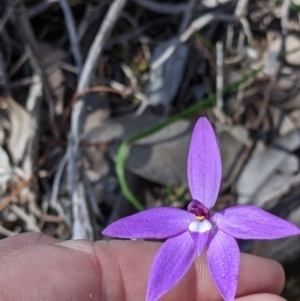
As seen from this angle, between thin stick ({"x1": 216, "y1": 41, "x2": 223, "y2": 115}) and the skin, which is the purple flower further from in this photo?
thin stick ({"x1": 216, "y1": 41, "x2": 223, "y2": 115})

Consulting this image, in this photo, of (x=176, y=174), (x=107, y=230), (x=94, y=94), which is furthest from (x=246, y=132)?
(x=107, y=230)

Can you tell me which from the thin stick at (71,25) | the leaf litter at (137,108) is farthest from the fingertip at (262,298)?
the thin stick at (71,25)

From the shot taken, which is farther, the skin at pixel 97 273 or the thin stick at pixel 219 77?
the thin stick at pixel 219 77

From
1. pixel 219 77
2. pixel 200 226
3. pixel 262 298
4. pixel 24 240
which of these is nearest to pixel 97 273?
pixel 24 240

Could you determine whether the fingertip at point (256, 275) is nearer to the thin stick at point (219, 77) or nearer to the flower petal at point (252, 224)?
the flower petal at point (252, 224)

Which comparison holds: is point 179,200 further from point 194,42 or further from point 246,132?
point 194,42
